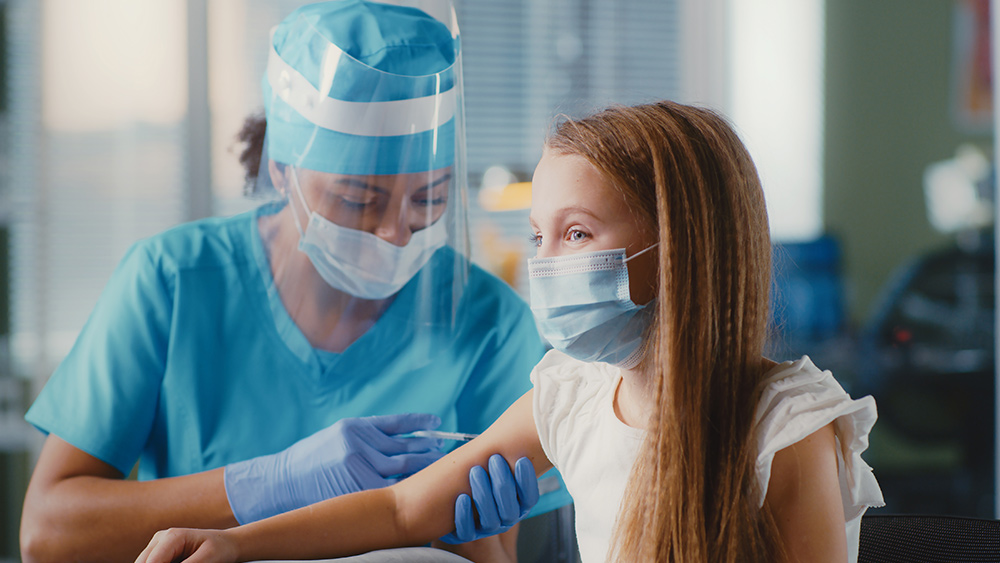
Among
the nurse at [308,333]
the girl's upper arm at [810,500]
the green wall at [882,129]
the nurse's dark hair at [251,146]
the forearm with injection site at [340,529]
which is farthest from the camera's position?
the green wall at [882,129]

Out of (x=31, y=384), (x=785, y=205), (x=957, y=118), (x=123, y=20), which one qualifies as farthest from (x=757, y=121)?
(x=31, y=384)

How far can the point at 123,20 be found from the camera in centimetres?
240

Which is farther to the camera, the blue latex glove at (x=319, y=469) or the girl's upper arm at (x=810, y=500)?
the blue latex glove at (x=319, y=469)

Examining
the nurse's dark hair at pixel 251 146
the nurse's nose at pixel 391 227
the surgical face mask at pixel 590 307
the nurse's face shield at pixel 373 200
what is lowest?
the surgical face mask at pixel 590 307

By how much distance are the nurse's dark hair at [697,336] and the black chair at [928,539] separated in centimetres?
31

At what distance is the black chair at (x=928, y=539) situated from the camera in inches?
40.2

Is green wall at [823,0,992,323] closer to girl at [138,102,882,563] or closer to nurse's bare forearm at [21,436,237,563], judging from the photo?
girl at [138,102,882,563]

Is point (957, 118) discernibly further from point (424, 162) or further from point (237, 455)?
point (237, 455)

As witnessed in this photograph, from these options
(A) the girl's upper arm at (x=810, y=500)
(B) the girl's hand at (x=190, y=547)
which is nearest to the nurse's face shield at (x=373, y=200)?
(B) the girl's hand at (x=190, y=547)

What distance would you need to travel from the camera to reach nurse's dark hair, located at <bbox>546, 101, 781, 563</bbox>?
0.86 m

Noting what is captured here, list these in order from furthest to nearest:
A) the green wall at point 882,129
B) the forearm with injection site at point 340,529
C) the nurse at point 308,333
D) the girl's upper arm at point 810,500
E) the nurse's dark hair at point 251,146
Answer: the green wall at point 882,129 < the nurse's dark hair at point 251,146 < the nurse at point 308,333 < the forearm with injection site at point 340,529 < the girl's upper arm at point 810,500

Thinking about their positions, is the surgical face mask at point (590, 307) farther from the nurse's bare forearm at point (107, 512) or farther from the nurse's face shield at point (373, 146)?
the nurse's bare forearm at point (107, 512)

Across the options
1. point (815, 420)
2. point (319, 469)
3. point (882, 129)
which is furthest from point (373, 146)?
point (882, 129)

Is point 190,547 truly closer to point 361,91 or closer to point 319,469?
point 319,469
